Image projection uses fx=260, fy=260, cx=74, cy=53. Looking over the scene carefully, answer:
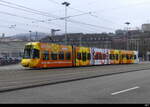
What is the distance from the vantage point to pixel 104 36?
128750 mm

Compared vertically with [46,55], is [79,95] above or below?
below

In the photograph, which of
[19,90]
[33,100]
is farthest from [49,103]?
[19,90]

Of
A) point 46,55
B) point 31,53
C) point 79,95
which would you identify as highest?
point 31,53

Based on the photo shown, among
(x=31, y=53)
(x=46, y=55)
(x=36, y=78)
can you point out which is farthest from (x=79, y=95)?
(x=46, y=55)

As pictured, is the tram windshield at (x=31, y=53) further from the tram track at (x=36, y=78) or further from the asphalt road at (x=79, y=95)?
the asphalt road at (x=79, y=95)

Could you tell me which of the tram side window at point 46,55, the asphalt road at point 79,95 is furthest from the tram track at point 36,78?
the tram side window at point 46,55

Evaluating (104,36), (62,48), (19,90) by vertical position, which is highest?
(104,36)

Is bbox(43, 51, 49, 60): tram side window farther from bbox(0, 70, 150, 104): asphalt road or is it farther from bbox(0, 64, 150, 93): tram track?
bbox(0, 70, 150, 104): asphalt road

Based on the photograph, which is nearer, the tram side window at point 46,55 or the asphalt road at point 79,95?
the asphalt road at point 79,95

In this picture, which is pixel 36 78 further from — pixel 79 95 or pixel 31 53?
pixel 31 53

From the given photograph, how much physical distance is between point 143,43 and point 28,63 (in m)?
84.0

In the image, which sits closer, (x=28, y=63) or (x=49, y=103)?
(x=49, y=103)

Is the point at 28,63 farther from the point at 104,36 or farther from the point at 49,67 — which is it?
the point at 104,36

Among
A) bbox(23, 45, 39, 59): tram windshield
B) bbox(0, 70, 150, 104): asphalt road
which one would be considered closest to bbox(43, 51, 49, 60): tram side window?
bbox(23, 45, 39, 59): tram windshield
